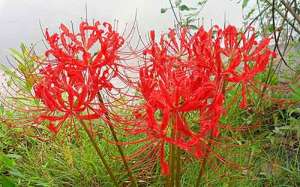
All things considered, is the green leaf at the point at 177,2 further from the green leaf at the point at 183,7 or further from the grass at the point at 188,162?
the grass at the point at 188,162

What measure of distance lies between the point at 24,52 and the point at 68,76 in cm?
180

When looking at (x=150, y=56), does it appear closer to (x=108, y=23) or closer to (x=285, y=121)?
(x=108, y=23)

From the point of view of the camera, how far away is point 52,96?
4.14ft

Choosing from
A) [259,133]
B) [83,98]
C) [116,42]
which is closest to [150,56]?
[116,42]

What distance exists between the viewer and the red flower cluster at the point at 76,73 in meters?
1.27

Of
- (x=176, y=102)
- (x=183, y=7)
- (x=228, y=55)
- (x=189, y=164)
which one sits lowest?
(x=189, y=164)

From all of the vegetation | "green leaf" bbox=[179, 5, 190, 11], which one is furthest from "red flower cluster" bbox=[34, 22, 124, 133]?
"green leaf" bbox=[179, 5, 190, 11]

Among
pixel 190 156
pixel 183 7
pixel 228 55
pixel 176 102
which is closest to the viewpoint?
pixel 176 102

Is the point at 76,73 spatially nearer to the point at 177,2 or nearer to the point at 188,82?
the point at 188,82

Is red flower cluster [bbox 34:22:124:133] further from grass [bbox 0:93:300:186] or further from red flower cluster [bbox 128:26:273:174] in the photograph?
grass [bbox 0:93:300:186]

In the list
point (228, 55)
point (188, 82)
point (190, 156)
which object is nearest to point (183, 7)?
point (190, 156)

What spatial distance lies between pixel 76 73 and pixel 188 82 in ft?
0.99

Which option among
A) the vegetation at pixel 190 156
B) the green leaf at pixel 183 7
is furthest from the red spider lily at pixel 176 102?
the green leaf at pixel 183 7

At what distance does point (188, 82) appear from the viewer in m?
1.15
